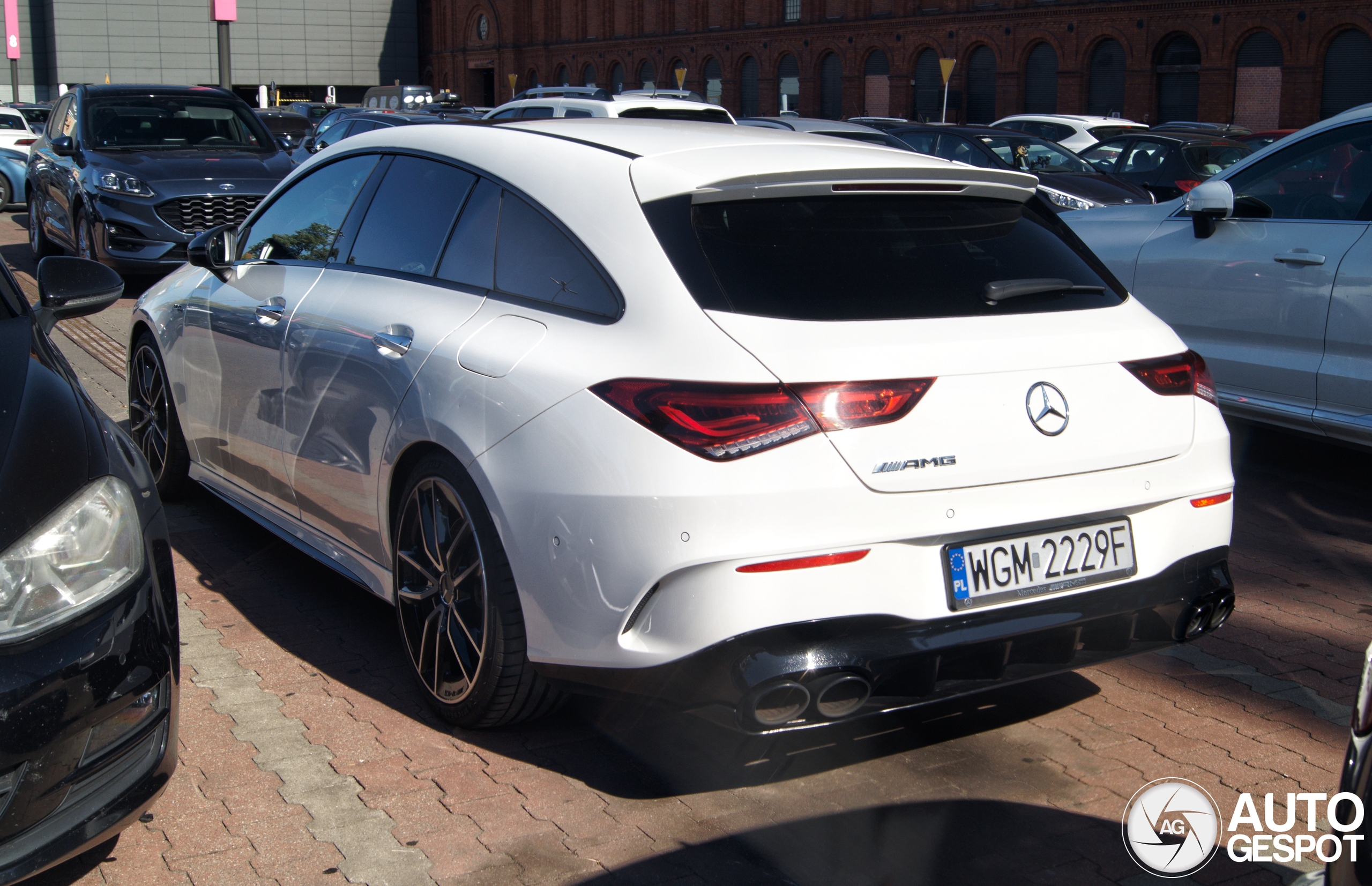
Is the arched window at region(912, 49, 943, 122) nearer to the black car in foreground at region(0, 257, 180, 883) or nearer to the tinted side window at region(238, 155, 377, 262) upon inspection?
the tinted side window at region(238, 155, 377, 262)

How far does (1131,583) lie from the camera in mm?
3205

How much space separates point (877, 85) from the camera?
48656 millimetres

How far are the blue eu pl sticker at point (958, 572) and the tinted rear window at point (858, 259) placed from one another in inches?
21.8

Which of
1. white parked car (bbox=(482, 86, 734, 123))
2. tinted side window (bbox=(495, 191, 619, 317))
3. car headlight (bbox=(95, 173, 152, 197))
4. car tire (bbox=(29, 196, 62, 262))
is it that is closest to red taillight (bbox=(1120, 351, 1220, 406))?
tinted side window (bbox=(495, 191, 619, 317))

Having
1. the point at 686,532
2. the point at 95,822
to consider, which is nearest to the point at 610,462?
the point at 686,532

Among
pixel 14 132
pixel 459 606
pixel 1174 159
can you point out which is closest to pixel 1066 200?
pixel 1174 159

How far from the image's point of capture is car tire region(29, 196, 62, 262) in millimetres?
14789

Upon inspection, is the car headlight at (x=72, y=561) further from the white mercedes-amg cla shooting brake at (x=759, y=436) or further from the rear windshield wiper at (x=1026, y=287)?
the rear windshield wiper at (x=1026, y=287)

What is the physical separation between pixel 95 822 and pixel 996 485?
1.99m

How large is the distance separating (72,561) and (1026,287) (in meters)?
2.22

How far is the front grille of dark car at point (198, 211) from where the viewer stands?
39.6 ft

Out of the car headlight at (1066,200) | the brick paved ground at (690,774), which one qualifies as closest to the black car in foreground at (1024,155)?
the car headlight at (1066,200)

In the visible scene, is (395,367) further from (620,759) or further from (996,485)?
(996,485)

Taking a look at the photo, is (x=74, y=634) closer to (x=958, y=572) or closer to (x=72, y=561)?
(x=72, y=561)
